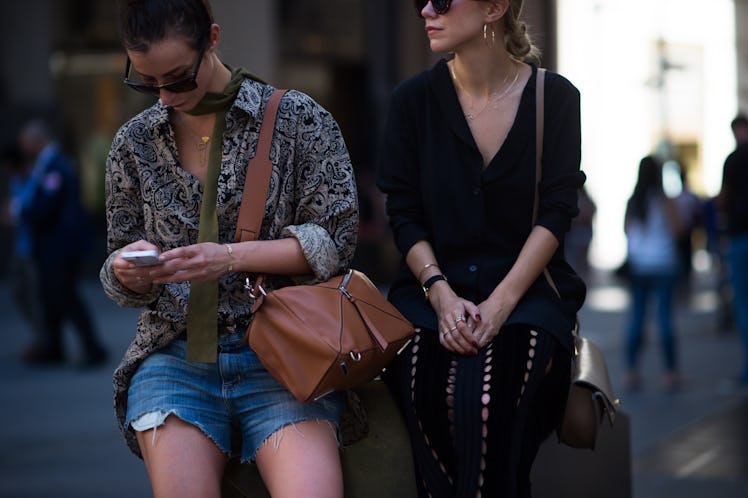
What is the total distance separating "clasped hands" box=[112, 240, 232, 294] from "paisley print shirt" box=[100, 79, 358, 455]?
178mm

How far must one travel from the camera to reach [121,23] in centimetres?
296

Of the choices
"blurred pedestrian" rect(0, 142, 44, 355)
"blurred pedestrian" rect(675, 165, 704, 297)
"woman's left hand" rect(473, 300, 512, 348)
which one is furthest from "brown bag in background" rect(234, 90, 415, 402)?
"blurred pedestrian" rect(675, 165, 704, 297)

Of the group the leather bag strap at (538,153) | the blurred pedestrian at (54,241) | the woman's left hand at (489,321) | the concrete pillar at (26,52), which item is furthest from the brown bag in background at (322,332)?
the concrete pillar at (26,52)

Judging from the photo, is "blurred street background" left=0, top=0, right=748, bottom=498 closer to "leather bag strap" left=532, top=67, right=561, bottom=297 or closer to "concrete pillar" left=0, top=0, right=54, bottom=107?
"concrete pillar" left=0, top=0, right=54, bottom=107

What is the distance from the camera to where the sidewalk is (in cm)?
588

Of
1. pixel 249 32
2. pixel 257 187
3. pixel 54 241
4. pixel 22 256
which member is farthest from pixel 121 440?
pixel 249 32

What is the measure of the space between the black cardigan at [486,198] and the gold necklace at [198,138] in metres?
0.62

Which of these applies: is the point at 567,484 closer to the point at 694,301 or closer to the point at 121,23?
the point at 121,23

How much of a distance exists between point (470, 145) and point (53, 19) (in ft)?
54.8

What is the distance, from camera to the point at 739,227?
29.2 feet

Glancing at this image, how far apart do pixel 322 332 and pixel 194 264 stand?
0.37 meters

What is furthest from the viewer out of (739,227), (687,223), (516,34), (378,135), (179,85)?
(378,135)

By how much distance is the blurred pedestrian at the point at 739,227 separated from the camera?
8859 millimetres

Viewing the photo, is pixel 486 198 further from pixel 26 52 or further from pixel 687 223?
pixel 26 52
